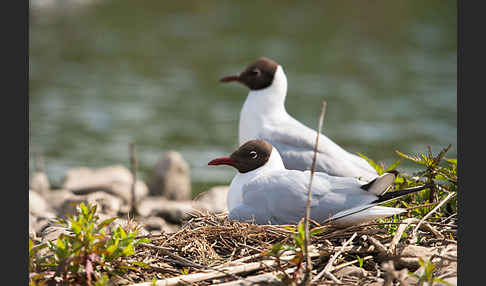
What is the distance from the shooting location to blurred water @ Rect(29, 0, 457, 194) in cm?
1386

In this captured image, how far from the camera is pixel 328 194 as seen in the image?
15.2 feet

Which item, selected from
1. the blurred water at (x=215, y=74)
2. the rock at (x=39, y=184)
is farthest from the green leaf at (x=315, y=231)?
the blurred water at (x=215, y=74)

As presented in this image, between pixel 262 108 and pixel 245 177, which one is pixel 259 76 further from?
pixel 245 177

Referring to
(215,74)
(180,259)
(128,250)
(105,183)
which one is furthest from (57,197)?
(215,74)

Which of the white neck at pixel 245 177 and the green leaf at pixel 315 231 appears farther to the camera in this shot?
the white neck at pixel 245 177

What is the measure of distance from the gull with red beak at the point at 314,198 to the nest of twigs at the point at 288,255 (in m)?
0.11

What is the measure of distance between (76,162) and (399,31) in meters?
14.5

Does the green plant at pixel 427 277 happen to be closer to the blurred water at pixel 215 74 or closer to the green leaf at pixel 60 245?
the green leaf at pixel 60 245

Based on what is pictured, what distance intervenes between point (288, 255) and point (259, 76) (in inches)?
124

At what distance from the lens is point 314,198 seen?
15.2ft

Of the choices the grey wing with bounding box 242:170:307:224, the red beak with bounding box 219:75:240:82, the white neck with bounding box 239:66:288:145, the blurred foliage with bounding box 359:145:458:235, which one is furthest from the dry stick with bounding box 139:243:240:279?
the red beak with bounding box 219:75:240:82

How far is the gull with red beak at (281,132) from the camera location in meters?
5.96

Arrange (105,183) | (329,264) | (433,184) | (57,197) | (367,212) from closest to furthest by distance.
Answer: (329,264) < (367,212) < (433,184) < (105,183) < (57,197)

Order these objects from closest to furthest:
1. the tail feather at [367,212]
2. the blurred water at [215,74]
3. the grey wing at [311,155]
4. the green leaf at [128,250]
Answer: the green leaf at [128,250] → the tail feather at [367,212] → the grey wing at [311,155] → the blurred water at [215,74]
